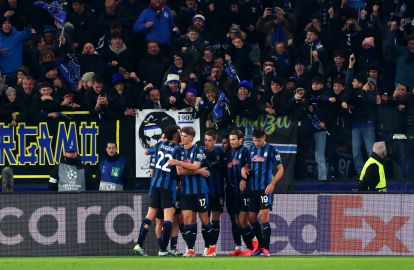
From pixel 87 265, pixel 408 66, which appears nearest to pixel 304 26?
pixel 408 66

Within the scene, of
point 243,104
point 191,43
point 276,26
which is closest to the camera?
point 243,104

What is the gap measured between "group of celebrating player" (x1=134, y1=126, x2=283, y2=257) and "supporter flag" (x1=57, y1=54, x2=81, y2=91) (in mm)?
4290

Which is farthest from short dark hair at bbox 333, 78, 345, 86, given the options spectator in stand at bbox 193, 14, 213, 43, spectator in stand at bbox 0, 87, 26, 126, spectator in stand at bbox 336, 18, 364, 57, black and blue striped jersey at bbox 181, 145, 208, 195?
spectator in stand at bbox 0, 87, 26, 126

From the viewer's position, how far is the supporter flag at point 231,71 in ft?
81.7

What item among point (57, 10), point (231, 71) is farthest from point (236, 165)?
point (57, 10)

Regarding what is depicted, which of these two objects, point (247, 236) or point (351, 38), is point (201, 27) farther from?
point (247, 236)

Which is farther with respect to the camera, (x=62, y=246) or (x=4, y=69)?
(x=4, y=69)

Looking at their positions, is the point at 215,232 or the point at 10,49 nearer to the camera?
the point at 215,232

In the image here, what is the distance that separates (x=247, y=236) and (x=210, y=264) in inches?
124

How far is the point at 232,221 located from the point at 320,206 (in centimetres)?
158

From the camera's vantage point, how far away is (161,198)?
21.0 meters

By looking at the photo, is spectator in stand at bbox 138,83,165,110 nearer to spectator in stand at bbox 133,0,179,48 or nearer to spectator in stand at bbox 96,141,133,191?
spectator in stand at bbox 96,141,133,191

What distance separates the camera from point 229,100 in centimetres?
2361

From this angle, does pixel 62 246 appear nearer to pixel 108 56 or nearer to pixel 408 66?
pixel 108 56
